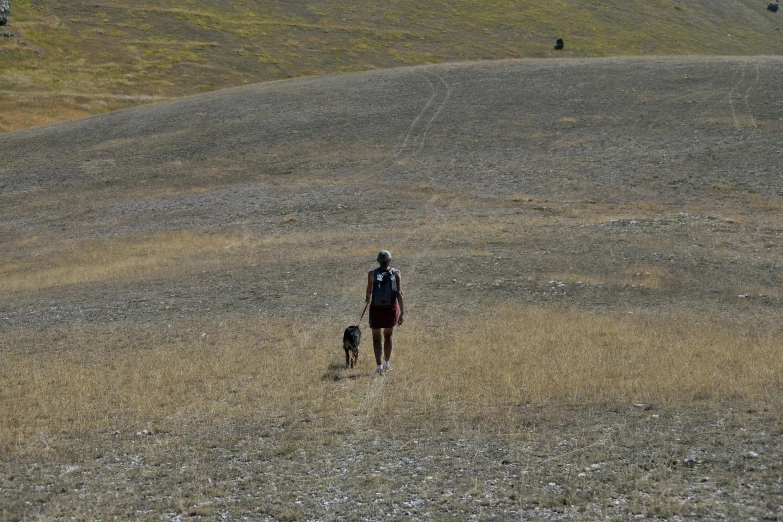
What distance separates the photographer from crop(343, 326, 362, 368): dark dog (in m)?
11.9

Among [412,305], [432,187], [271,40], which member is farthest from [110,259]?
[271,40]

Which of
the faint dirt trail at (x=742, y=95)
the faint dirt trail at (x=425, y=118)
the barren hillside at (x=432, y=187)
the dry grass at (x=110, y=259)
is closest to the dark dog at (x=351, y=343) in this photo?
the barren hillside at (x=432, y=187)

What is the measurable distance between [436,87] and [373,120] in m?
8.14

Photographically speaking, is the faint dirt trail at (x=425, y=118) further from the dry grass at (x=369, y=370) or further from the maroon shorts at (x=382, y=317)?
the maroon shorts at (x=382, y=317)

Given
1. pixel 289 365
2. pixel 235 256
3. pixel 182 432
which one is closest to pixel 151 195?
pixel 235 256

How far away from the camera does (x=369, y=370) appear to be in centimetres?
1204

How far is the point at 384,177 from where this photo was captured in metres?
32.7

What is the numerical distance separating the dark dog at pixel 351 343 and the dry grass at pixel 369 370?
24 cm

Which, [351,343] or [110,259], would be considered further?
[110,259]

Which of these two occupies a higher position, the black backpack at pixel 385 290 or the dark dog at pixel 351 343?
the black backpack at pixel 385 290

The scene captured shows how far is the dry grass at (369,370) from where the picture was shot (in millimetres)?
9844

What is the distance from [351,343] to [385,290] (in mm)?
999

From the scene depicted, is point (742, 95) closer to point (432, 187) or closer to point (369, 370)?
point (432, 187)

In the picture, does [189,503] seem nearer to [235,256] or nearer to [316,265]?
[316,265]
